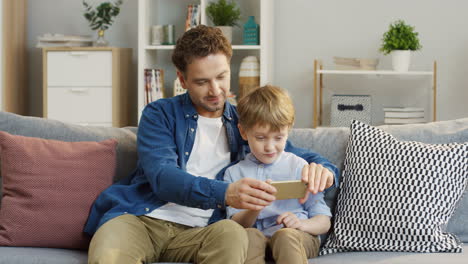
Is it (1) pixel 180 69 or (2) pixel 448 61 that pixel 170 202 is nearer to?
(1) pixel 180 69

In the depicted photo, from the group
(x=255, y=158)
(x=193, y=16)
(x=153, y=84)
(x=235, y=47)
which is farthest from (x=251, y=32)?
(x=255, y=158)

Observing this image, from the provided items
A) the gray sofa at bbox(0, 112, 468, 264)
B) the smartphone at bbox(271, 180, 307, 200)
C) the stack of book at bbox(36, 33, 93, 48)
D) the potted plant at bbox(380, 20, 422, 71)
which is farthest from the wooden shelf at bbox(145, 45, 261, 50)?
the smartphone at bbox(271, 180, 307, 200)

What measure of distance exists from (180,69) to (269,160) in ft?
1.36

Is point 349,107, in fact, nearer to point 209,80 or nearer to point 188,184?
point 209,80

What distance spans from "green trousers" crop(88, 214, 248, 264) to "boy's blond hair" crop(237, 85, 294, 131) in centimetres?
31

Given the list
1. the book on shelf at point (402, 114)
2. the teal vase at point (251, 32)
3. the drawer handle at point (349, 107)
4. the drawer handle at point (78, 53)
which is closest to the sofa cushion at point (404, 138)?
the book on shelf at point (402, 114)

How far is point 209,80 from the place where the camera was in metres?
1.97

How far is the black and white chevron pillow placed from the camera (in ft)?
6.27

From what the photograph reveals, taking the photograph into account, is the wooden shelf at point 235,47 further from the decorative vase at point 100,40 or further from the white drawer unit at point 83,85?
the decorative vase at point 100,40

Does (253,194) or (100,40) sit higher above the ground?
(100,40)

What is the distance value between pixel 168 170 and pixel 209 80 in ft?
1.06

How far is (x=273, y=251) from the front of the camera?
69.1 inches

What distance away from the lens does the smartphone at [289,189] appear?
5.49ft

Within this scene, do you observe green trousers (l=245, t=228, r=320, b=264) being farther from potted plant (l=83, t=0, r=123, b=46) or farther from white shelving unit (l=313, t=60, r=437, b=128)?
potted plant (l=83, t=0, r=123, b=46)
